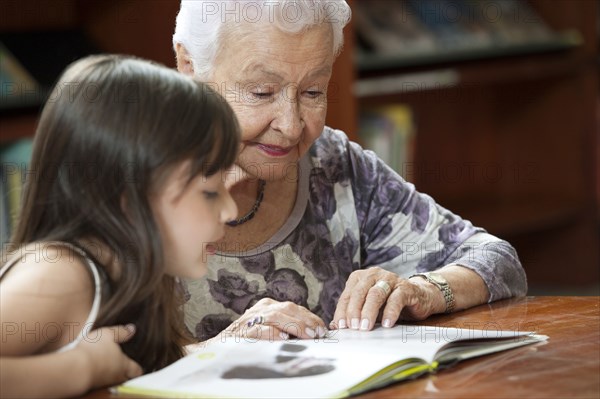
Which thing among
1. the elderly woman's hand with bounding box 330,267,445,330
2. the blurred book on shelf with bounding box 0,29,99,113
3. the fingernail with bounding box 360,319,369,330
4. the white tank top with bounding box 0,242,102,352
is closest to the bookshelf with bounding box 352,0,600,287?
the blurred book on shelf with bounding box 0,29,99,113

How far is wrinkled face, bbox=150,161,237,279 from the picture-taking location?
1.17 m

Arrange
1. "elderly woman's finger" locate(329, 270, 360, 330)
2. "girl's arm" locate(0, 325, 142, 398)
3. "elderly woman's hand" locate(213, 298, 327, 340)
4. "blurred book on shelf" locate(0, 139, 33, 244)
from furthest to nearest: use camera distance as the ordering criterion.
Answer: "blurred book on shelf" locate(0, 139, 33, 244), "elderly woman's finger" locate(329, 270, 360, 330), "elderly woman's hand" locate(213, 298, 327, 340), "girl's arm" locate(0, 325, 142, 398)

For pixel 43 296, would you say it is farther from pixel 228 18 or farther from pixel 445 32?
pixel 445 32

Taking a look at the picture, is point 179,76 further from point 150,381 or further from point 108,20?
point 108,20

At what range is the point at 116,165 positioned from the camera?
114 cm

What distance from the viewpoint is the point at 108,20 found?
2861 millimetres

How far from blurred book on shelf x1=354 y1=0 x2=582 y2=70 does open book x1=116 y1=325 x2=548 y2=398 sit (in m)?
2.21

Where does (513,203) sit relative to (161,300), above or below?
above

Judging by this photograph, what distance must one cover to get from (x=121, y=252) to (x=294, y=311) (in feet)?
1.10

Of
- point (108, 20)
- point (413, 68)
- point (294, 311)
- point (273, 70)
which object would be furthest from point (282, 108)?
point (413, 68)

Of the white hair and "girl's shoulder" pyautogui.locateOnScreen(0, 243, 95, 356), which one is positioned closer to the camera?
"girl's shoulder" pyautogui.locateOnScreen(0, 243, 95, 356)

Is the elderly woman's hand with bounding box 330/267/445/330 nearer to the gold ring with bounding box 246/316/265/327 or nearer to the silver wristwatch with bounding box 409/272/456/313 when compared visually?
the silver wristwatch with bounding box 409/272/456/313

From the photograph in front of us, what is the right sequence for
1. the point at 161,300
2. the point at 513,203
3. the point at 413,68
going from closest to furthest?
the point at 161,300 < the point at 413,68 < the point at 513,203

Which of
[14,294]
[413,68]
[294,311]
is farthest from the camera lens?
[413,68]
